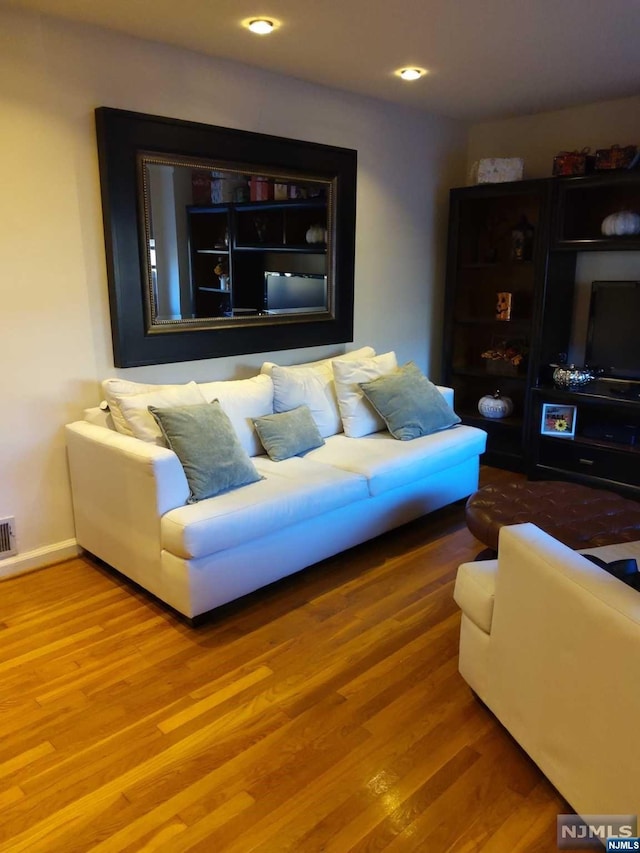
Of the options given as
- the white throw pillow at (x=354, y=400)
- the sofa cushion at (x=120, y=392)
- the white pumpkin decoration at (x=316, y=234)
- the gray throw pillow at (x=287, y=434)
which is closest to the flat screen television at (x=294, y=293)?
the white pumpkin decoration at (x=316, y=234)

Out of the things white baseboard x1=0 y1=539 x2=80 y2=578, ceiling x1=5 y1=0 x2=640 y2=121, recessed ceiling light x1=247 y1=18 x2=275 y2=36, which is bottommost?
white baseboard x1=0 y1=539 x2=80 y2=578

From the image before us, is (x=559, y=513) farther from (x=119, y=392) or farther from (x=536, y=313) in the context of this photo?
(x=119, y=392)

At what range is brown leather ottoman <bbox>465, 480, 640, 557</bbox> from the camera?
8.52ft

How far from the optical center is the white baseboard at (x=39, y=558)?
119 inches

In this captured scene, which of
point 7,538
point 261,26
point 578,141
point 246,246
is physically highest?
point 261,26

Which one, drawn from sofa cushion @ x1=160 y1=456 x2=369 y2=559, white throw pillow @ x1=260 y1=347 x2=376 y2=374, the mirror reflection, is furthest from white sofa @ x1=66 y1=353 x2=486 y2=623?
the mirror reflection

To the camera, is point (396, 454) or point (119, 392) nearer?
point (119, 392)

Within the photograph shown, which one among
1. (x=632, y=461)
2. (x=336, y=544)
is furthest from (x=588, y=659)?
(x=632, y=461)

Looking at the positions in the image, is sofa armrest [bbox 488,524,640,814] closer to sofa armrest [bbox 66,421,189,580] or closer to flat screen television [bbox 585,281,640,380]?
sofa armrest [bbox 66,421,189,580]

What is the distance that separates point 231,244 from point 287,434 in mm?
1132

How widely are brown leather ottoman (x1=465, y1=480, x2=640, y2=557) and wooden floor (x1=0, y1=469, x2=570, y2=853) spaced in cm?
42

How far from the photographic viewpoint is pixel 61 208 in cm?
291

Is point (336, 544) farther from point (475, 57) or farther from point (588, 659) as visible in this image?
point (475, 57)
